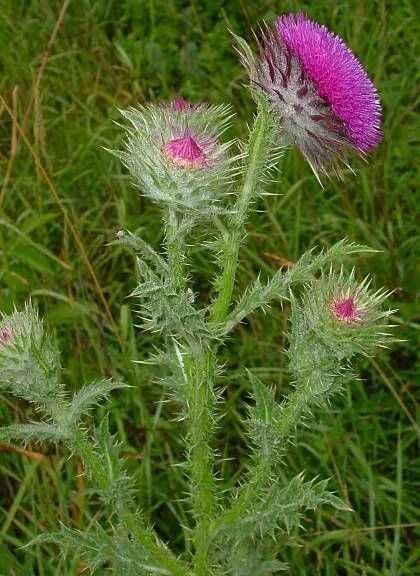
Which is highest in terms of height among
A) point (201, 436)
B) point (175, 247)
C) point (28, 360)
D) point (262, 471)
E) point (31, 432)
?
point (175, 247)

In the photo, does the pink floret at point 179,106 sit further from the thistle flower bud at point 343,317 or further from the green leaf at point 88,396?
the green leaf at point 88,396

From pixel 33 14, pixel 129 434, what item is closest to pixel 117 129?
pixel 33 14

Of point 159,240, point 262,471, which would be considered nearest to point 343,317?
point 262,471

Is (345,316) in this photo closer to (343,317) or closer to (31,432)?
(343,317)

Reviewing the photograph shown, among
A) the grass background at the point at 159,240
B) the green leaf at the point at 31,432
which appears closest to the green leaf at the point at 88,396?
the green leaf at the point at 31,432

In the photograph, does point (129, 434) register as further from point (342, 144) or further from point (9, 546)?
point (342, 144)

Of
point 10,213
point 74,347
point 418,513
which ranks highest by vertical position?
point 10,213
